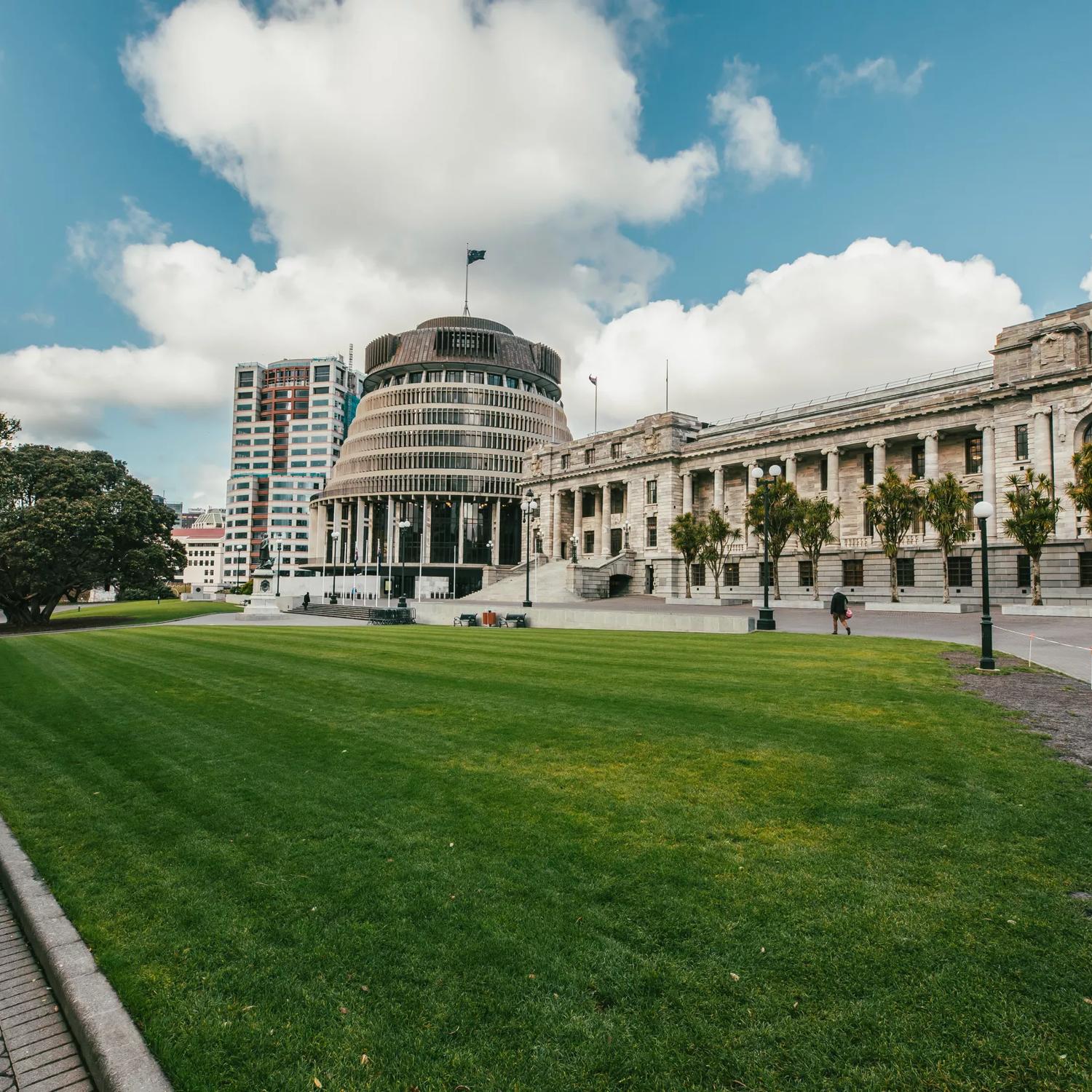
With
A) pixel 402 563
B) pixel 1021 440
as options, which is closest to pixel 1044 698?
pixel 1021 440

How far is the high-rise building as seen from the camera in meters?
174

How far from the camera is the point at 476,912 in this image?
15.4 feet

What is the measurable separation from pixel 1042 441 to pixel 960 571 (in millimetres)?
11004

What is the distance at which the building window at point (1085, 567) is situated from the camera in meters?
45.9

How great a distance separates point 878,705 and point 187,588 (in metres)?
167

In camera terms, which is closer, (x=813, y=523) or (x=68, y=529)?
(x=813, y=523)

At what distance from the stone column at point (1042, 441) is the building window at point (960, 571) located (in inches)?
319

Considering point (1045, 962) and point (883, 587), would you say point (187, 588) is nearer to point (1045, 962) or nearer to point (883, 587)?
point (883, 587)

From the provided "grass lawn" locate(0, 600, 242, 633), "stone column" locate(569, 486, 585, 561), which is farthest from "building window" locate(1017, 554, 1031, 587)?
"grass lawn" locate(0, 600, 242, 633)

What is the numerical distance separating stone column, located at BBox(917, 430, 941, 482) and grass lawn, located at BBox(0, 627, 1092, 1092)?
51.0 m

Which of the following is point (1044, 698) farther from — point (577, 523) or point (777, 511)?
point (577, 523)

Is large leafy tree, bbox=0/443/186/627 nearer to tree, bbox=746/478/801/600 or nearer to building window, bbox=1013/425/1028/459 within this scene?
tree, bbox=746/478/801/600

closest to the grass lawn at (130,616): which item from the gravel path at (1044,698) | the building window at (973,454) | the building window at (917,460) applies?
the gravel path at (1044,698)

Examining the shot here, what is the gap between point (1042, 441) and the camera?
48156 mm
